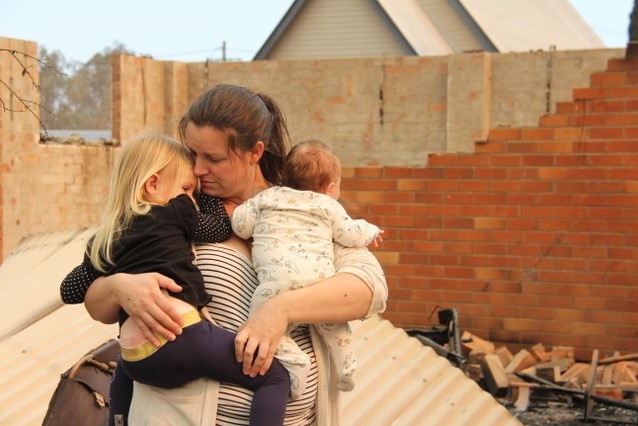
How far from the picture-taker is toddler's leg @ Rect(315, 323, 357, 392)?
2668 mm

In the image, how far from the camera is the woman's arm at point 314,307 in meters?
2.46

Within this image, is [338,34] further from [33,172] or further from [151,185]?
[151,185]

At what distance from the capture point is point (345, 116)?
1330cm

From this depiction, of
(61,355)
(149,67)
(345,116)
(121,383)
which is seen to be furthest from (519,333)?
(149,67)

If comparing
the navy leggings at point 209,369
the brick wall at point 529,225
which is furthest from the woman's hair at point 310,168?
the brick wall at point 529,225

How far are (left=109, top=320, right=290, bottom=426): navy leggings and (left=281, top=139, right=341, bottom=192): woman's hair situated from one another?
0.46 meters

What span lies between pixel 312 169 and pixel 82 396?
1.14 metres

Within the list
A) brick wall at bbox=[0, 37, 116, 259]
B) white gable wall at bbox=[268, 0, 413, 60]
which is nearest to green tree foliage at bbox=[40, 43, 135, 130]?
white gable wall at bbox=[268, 0, 413, 60]

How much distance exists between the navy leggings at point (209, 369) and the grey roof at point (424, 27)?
19302 millimetres

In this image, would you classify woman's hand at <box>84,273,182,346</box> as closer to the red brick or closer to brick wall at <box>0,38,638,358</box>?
brick wall at <box>0,38,638,358</box>

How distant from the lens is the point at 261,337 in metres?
2.45

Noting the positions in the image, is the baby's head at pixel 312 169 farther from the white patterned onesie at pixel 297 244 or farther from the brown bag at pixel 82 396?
the brown bag at pixel 82 396

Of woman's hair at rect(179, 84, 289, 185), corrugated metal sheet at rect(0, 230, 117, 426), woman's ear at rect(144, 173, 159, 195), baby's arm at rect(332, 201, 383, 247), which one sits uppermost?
woman's hair at rect(179, 84, 289, 185)

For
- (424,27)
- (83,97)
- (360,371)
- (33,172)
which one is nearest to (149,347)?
(360,371)
